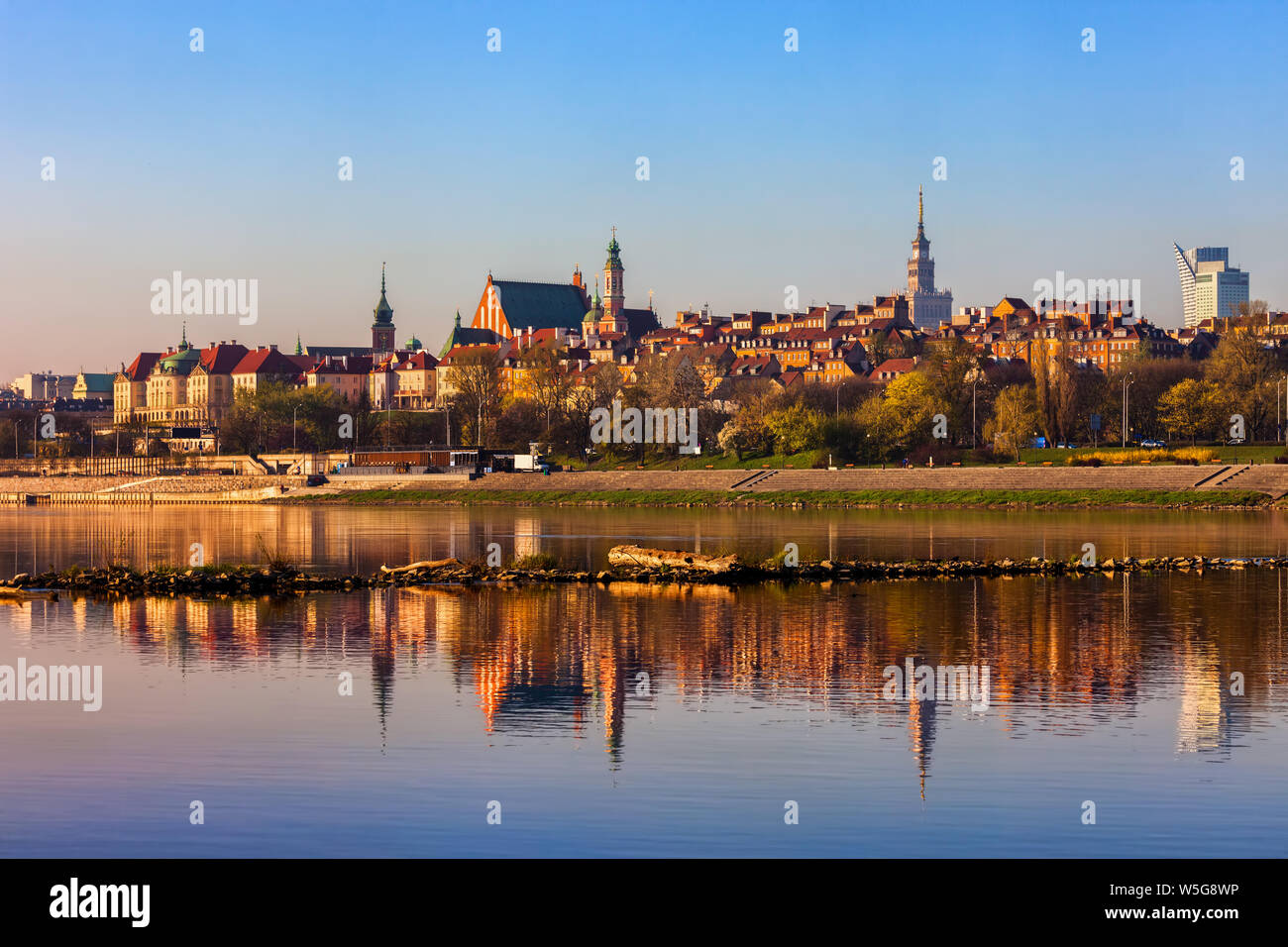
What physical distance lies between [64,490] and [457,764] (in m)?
138

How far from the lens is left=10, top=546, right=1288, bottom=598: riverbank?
3712cm

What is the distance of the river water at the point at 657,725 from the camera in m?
13.8

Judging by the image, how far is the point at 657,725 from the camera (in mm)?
18781

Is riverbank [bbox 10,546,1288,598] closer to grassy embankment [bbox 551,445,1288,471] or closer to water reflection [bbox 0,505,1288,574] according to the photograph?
water reflection [bbox 0,505,1288,574]

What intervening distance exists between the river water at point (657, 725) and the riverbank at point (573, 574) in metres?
2.05

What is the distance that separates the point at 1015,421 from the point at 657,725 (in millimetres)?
89651

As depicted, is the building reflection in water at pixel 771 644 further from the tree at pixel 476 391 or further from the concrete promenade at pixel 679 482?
the tree at pixel 476 391

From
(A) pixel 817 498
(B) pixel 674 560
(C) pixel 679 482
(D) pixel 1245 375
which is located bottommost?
(A) pixel 817 498

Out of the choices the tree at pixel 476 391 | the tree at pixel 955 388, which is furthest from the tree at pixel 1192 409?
the tree at pixel 476 391

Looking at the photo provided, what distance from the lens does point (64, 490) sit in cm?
14350

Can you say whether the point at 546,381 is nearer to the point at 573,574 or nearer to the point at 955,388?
the point at 955,388

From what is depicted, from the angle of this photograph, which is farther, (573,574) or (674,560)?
(573,574)

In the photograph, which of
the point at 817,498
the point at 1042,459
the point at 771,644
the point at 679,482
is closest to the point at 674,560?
the point at 771,644
